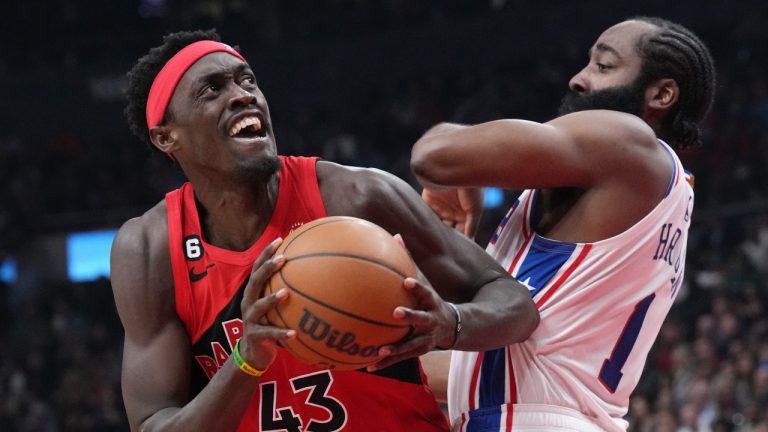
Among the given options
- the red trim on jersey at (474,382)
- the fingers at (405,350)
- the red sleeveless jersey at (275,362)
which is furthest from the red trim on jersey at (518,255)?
the fingers at (405,350)

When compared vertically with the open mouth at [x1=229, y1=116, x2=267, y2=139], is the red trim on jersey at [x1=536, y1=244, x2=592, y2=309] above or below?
below

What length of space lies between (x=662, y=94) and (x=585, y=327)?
849 millimetres

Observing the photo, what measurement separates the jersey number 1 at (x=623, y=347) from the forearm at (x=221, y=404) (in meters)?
1.12

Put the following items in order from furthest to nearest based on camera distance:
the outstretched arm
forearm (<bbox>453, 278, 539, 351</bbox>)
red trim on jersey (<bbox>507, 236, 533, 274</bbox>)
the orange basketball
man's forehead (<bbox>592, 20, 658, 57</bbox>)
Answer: man's forehead (<bbox>592, 20, 658, 57</bbox>), red trim on jersey (<bbox>507, 236, 533, 274</bbox>), the outstretched arm, forearm (<bbox>453, 278, 539, 351</bbox>), the orange basketball

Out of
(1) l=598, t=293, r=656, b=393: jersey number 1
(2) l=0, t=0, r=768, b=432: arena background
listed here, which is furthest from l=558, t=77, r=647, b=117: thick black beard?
(2) l=0, t=0, r=768, b=432: arena background

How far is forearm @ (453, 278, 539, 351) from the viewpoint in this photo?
9.37 ft

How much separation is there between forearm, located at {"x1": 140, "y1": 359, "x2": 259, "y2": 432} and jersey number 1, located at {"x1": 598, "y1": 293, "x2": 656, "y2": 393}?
112 centimetres

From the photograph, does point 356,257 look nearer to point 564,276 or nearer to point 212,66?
point 564,276

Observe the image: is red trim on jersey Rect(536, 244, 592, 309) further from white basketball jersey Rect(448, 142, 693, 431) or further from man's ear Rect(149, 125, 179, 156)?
man's ear Rect(149, 125, 179, 156)

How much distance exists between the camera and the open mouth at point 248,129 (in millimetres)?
3186

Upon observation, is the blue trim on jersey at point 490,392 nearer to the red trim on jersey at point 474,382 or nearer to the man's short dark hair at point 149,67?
the red trim on jersey at point 474,382

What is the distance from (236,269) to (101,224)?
1564 cm

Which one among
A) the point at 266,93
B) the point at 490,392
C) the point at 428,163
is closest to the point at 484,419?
the point at 490,392

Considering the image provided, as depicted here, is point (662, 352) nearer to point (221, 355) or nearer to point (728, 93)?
point (728, 93)
